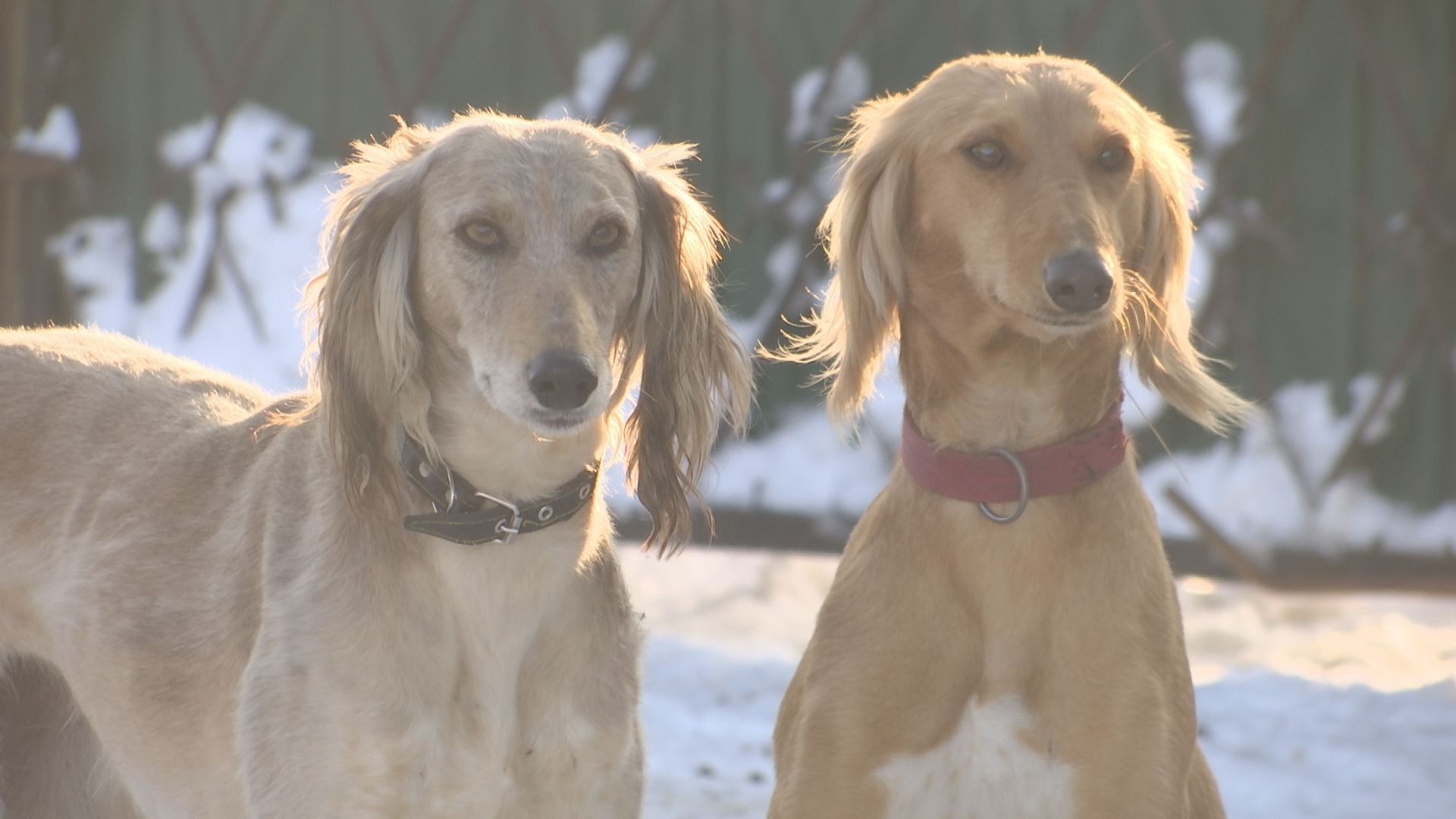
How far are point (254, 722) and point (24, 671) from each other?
106cm

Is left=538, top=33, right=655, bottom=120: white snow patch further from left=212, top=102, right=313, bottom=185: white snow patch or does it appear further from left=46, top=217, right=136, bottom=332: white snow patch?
left=46, top=217, right=136, bottom=332: white snow patch

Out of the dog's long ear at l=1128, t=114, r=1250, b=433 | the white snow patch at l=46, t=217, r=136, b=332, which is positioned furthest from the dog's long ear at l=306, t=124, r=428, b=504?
the white snow patch at l=46, t=217, r=136, b=332

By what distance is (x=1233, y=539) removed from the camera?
648 cm

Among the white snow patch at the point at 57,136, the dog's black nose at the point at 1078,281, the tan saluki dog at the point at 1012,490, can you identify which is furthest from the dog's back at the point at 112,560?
the white snow patch at the point at 57,136

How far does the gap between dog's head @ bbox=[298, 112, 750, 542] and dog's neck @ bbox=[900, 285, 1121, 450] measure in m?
0.39

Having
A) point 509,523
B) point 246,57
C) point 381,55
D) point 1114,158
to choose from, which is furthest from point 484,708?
point 246,57

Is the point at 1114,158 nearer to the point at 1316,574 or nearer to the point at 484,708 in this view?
the point at 484,708

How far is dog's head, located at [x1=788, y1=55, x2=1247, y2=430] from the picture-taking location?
118 inches

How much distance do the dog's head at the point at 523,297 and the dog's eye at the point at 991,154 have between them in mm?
527

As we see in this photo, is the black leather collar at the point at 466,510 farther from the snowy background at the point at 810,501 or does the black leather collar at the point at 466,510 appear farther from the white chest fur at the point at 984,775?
the snowy background at the point at 810,501

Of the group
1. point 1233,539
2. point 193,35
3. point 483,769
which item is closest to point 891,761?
point 483,769

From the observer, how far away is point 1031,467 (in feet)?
10.6

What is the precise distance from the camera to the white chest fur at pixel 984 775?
3.08m

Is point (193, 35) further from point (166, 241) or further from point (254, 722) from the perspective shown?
point (254, 722)
